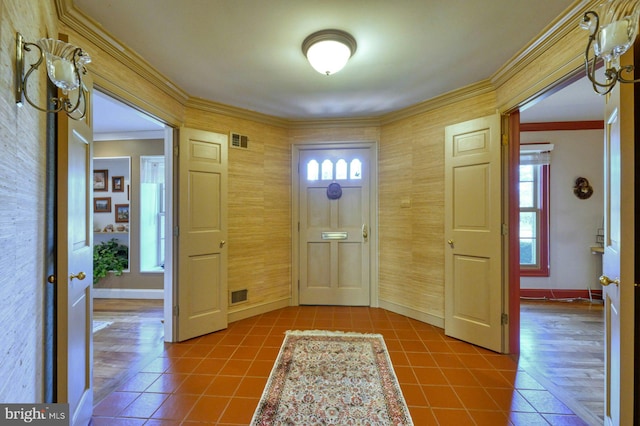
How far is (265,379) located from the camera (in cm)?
203

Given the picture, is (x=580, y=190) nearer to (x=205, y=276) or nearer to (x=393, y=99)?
(x=393, y=99)

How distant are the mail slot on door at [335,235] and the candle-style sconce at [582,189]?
10.7 ft

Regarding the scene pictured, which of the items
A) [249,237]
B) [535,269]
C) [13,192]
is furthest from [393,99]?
[535,269]

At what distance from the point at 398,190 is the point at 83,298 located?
2952mm

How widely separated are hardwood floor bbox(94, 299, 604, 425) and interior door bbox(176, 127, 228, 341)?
0.28 meters

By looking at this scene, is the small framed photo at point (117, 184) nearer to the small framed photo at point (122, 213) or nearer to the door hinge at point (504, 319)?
the small framed photo at point (122, 213)

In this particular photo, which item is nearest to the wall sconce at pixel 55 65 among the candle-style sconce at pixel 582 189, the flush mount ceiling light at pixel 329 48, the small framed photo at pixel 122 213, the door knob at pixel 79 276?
the door knob at pixel 79 276

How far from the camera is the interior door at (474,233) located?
7.89 feet

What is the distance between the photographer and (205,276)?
2809mm

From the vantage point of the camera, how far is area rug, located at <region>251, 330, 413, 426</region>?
1.64m

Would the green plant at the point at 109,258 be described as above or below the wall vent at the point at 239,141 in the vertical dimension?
below

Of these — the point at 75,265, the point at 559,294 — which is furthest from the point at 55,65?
the point at 559,294

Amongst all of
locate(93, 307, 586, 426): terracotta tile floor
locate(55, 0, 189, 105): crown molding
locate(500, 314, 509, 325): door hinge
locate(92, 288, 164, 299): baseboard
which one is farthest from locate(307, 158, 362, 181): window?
locate(92, 288, 164, 299): baseboard

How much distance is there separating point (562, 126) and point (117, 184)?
6470mm
